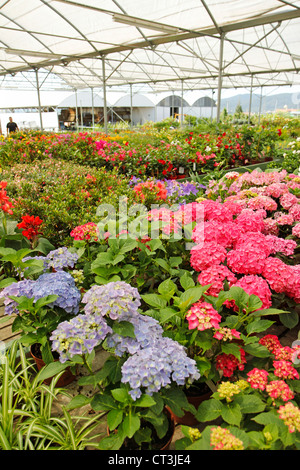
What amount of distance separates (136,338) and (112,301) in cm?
16

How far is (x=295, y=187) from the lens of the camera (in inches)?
104

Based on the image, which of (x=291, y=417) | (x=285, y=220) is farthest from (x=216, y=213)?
(x=291, y=417)

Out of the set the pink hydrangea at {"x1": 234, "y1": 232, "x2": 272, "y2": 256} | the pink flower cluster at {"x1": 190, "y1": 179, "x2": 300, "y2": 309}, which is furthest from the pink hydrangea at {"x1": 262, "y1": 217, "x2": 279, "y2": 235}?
the pink hydrangea at {"x1": 234, "y1": 232, "x2": 272, "y2": 256}

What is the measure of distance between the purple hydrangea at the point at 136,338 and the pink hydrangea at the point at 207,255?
1.61ft

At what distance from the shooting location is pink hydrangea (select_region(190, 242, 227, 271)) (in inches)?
62.1

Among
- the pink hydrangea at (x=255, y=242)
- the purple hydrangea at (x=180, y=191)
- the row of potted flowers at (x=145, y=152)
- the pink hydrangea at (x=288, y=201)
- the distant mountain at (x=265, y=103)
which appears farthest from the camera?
the distant mountain at (x=265, y=103)

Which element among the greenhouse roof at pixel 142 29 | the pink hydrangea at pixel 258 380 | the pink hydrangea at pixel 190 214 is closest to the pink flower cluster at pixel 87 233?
the pink hydrangea at pixel 190 214

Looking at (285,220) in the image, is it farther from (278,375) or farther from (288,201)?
(278,375)

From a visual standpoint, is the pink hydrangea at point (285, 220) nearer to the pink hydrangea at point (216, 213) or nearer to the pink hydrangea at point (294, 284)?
the pink hydrangea at point (216, 213)

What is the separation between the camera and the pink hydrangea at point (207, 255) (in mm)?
1578

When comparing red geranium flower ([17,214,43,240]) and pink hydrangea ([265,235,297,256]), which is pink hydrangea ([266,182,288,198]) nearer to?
pink hydrangea ([265,235,297,256])

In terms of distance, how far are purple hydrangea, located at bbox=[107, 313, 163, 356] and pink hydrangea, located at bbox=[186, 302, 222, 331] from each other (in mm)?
126
